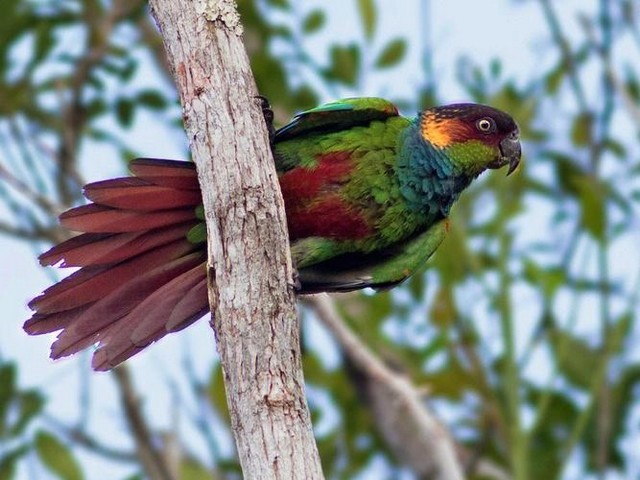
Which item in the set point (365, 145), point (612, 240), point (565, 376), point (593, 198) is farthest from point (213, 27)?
point (565, 376)

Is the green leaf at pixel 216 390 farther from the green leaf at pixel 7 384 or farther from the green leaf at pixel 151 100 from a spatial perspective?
the green leaf at pixel 151 100

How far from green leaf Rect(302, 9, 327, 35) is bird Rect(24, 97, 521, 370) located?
6.35ft

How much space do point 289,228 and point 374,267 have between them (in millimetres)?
371

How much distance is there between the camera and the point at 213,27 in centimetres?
326

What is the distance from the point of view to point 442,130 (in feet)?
14.8

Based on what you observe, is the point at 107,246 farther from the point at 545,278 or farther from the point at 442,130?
the point at 545,278

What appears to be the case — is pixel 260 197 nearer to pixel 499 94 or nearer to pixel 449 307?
pixel 449 307

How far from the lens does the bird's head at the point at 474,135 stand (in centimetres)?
450

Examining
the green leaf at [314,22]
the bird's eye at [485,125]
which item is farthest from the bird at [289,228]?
the green leaf at [314,22]

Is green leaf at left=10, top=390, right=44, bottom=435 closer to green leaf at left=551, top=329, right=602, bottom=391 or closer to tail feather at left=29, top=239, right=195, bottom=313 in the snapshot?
tail feather at left=29, top=239, right=195, bottom=313

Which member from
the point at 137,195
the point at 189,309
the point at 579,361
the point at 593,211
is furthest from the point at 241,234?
the point at 579,361

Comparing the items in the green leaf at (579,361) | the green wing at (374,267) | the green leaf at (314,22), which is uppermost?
the green leaf at (314,22)

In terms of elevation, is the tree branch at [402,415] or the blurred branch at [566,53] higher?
the blurred branch at [566,53]

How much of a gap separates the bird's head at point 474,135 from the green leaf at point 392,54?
140cm
